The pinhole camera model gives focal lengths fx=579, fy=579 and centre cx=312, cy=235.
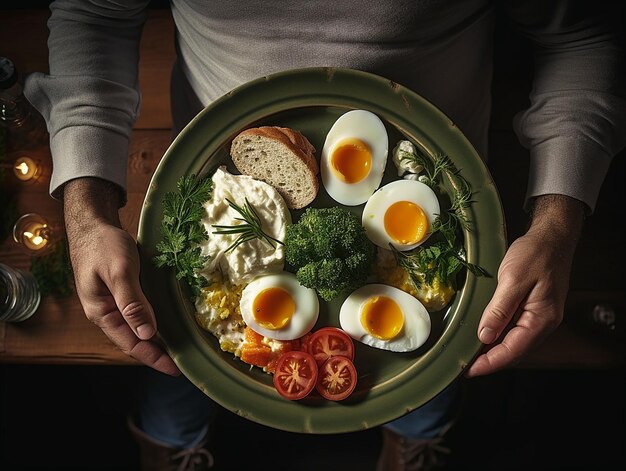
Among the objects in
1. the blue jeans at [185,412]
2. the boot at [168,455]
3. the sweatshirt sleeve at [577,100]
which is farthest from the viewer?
the boot at [168,455]

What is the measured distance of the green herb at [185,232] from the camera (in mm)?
1684

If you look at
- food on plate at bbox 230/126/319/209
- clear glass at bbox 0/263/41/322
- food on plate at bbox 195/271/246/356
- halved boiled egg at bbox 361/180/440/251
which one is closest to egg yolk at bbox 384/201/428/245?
halved boiled egg at bbox 361/180/440/251

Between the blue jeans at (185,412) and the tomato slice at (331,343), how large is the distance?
0.80 meters

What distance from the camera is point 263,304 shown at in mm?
1704

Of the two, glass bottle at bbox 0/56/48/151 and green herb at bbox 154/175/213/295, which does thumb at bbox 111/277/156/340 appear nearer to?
green herb at bbox 154/175/213/295

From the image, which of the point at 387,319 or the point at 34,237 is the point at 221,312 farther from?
the point at 34,237

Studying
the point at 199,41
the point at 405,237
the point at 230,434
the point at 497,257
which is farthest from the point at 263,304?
the point at 230,434

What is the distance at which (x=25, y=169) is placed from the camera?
2203 mm

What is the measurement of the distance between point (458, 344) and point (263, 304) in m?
0.59

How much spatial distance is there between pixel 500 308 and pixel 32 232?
1676mm

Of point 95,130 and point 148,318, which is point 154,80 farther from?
point 148,318

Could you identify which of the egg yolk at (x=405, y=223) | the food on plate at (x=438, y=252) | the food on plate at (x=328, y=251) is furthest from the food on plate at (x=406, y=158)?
the food on plate at (x=328, y=251)

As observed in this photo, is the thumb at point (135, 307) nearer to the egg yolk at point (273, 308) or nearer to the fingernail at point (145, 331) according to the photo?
the fingernail at point (145, 331)

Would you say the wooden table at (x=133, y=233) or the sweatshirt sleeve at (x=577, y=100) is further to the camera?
the wooden table at (x=133, y=233)
